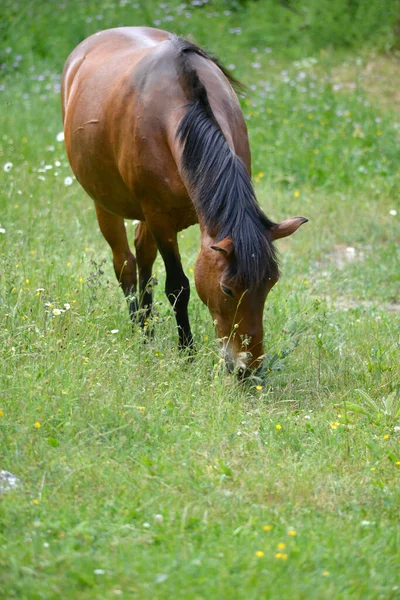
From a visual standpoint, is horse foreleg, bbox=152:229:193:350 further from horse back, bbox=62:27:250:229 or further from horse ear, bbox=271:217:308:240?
horse ear, bbox=271:217:308:240

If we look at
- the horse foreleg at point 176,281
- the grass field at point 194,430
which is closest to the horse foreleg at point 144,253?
the grass field at point 194,430

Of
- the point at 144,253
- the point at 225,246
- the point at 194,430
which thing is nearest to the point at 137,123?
the point at 225,246

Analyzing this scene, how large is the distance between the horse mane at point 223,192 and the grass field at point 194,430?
533mm

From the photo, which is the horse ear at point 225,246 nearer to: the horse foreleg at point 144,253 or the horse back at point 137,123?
the horse back at point 137,123

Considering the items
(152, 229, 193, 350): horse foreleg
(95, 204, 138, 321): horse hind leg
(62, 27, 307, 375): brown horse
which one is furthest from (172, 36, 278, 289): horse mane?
(95, 204, 138, 321): horse hind leg

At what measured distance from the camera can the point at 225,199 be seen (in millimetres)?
3793

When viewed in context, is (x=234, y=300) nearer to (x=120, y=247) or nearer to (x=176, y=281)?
(x=176, y=281)

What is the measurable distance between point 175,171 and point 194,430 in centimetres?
142

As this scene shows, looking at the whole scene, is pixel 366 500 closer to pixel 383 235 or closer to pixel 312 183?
pixel 383 235

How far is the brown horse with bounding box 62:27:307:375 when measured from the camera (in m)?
3.76

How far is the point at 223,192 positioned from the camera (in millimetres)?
3797

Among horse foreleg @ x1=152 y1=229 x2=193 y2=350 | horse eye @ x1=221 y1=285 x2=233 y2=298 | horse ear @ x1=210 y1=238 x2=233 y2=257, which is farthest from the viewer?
horse foreleg @ x1=152 y1=229 x2=193 y2=350

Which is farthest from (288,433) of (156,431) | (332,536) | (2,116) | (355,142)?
(2,116)

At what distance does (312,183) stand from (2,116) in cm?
375
